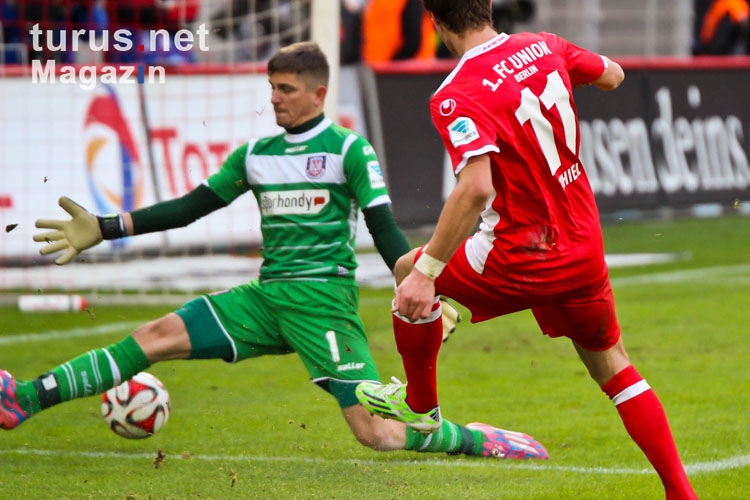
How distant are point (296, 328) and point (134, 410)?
80cm

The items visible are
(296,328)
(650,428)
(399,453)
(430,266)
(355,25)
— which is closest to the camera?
(430,266)

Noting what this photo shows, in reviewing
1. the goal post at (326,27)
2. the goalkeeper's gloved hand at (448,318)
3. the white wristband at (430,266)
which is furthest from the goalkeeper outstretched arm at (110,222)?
the goal post at (326,27)

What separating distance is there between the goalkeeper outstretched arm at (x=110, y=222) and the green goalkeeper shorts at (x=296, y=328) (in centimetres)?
38

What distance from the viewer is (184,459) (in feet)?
19.3

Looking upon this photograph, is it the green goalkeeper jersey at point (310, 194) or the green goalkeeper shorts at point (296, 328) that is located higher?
the green goalkeeper jersey at point (310, 194)

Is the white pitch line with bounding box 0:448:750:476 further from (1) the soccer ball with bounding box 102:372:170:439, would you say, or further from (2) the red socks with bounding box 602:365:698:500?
(2) the red socks with bounding box 602:365:698:500

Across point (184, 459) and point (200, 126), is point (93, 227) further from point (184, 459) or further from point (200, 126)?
A: point (200, 126)

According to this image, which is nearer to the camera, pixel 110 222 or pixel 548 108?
pixel 548 108

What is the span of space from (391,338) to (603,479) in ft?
12.4

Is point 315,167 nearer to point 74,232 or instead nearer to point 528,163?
point 74,232

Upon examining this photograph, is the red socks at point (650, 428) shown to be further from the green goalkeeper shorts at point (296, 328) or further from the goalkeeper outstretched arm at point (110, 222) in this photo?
the goalkeeper outstretched arm at point (110, 222)

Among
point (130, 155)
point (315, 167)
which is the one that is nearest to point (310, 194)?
point (315, 167)

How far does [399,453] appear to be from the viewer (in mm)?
6035

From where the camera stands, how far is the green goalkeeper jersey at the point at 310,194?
233 inches
